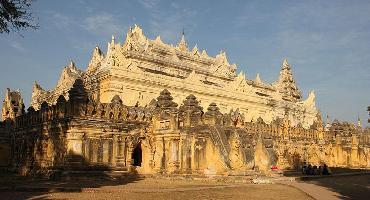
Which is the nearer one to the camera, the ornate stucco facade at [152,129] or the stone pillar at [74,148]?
the stone pillar at [74,148]

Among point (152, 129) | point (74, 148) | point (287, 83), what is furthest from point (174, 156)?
point (287, 83)

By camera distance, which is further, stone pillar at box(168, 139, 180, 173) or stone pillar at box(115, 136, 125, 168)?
stone pillar at box(115, 136, 125, 168)

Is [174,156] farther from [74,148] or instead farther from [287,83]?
[287,83]

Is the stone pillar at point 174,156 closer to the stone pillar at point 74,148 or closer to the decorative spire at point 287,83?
the stone pillar at point 74,148

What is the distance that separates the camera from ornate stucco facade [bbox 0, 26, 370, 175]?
21766mm

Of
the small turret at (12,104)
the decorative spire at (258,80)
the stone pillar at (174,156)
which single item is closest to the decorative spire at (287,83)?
the decorative spire at (258,80)

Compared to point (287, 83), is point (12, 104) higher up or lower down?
lower down

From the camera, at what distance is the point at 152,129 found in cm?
2469

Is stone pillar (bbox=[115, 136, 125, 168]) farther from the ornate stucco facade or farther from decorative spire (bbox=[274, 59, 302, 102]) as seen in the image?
decorative spire (bbox=[274, 59, 302, 102])

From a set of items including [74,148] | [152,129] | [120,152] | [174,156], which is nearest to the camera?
[74,148]

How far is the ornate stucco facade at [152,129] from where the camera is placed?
2177 cm

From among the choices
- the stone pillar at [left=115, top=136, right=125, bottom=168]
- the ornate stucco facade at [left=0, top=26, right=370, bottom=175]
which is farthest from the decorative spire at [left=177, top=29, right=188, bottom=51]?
the stone pillar at [left=115, top=136, right=125, bottom=168]

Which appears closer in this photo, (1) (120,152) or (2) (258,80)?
(1) (120,152)

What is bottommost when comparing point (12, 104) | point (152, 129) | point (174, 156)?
point (174, 156)
